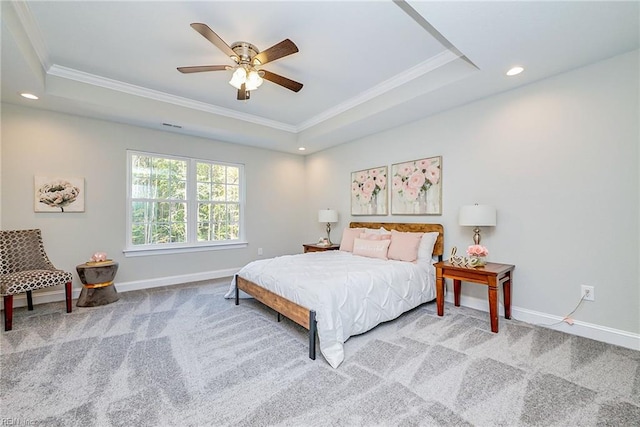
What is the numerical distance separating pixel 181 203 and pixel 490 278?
179 inches

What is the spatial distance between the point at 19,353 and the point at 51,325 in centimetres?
65

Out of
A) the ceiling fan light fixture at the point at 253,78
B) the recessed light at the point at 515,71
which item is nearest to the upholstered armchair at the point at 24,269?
the ceiling fan light fixture at the point at 253,78

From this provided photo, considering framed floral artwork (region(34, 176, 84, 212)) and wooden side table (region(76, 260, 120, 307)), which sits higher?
framed floral artwork (region(34, 176, 84, 212))

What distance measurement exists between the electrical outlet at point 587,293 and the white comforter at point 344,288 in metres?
1.36

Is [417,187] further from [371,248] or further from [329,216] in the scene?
[329,216]

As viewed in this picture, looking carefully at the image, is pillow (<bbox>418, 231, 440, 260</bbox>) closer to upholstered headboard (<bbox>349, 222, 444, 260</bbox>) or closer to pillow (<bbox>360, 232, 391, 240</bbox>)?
upholstered headboard (<bbox>349, 222, 444, 260</bbox>)

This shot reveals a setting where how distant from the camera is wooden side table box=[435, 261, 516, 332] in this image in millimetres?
2619

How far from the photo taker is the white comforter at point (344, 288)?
2.25 meters

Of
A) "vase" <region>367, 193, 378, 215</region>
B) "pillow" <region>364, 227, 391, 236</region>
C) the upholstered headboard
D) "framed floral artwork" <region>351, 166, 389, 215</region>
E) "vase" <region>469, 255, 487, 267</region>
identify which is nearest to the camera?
"vase" <region>469, 255, 487, 267</region>

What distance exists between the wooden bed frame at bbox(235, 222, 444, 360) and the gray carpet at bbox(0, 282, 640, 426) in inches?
8.4

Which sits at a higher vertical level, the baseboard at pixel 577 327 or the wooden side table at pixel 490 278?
the wooden side table at pixel 490 278

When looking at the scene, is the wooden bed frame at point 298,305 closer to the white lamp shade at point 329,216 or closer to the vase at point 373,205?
the vase at point 373,205

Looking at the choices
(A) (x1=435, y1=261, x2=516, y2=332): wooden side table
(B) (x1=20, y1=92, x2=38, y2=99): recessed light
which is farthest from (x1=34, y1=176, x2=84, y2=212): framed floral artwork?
(A) (x1=435, y1=261, x2=516, y2=332): wooden side table

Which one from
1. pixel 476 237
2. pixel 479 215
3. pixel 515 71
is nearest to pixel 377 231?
pixel 476 237
